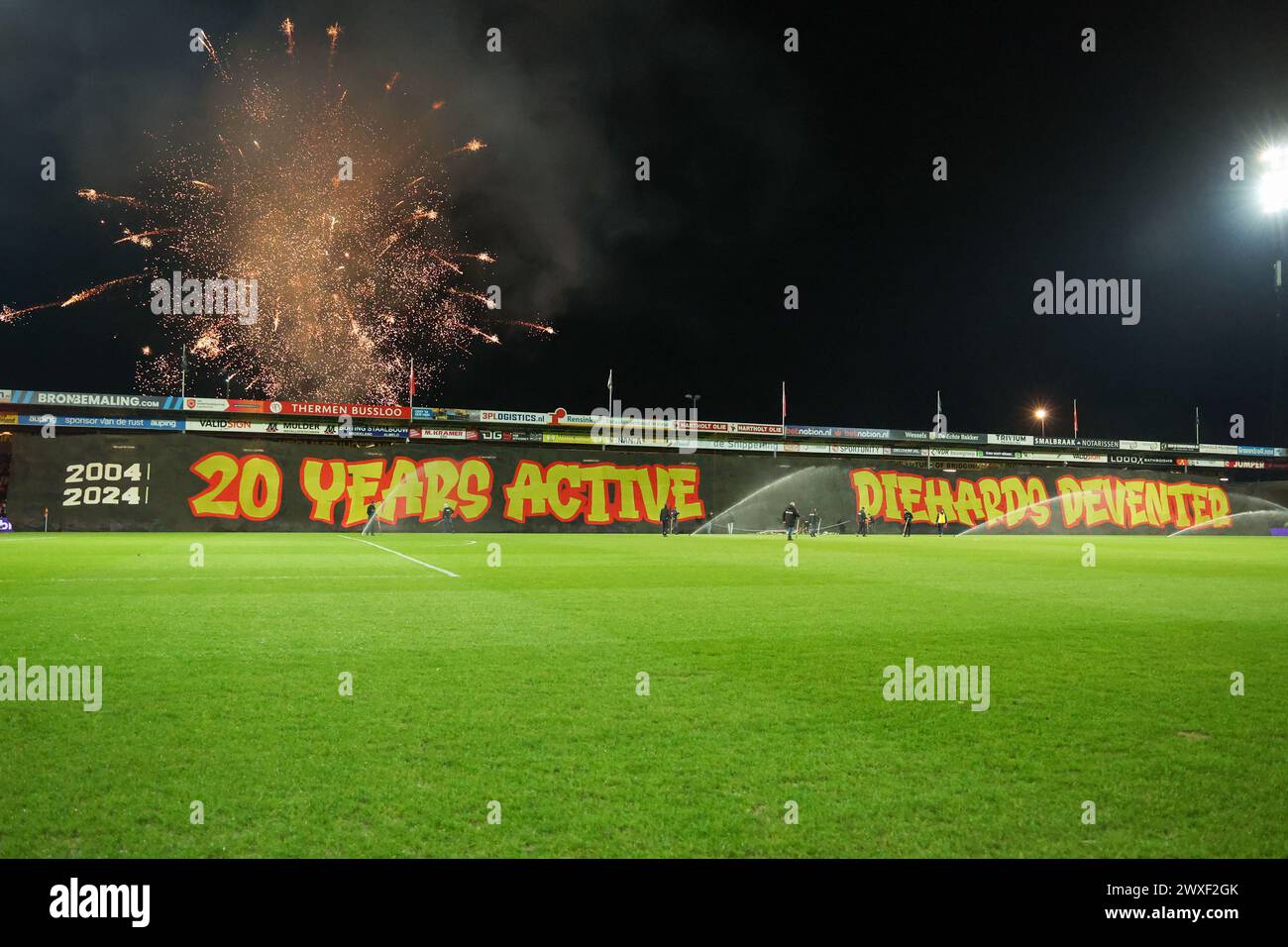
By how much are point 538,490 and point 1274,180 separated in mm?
35072

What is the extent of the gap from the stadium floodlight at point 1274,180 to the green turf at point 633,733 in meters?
27.0

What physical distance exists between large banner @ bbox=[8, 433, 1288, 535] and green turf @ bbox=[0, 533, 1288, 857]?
3048 centimetres

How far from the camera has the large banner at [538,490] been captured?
3888 centimetres

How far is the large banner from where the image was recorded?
38.9m

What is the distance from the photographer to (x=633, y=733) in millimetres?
5359
